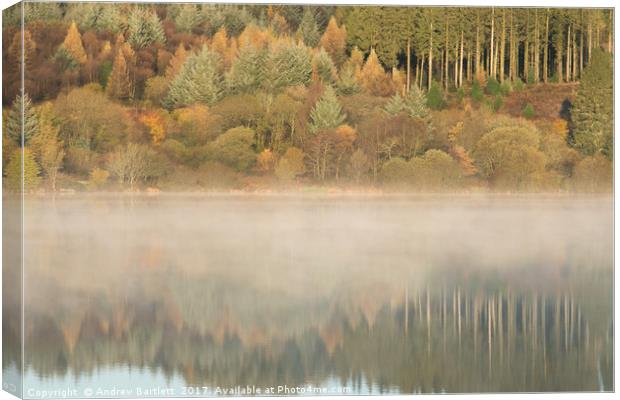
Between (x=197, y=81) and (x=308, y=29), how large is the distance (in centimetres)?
88

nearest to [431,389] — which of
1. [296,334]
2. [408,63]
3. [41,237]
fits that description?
[296,334]

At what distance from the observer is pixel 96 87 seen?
8711 mm

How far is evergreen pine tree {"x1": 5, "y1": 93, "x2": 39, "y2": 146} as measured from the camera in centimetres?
849

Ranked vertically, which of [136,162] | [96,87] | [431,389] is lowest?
[431,389]

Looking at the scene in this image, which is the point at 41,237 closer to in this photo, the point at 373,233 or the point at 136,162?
the point at 136,162

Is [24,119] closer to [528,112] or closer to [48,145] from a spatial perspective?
[48,145]

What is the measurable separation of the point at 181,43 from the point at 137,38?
1.05ft

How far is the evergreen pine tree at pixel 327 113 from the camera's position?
8.82 meters

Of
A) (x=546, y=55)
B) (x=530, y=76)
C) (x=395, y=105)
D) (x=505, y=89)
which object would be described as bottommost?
(x=395, y=105)

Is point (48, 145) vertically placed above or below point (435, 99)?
below

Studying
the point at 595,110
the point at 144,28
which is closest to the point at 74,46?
the point at 144,28

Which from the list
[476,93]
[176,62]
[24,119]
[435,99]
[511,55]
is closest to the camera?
[24,119]

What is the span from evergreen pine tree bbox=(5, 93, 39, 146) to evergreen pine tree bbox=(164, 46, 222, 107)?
0.94 meters

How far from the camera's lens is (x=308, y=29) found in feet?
28.9
